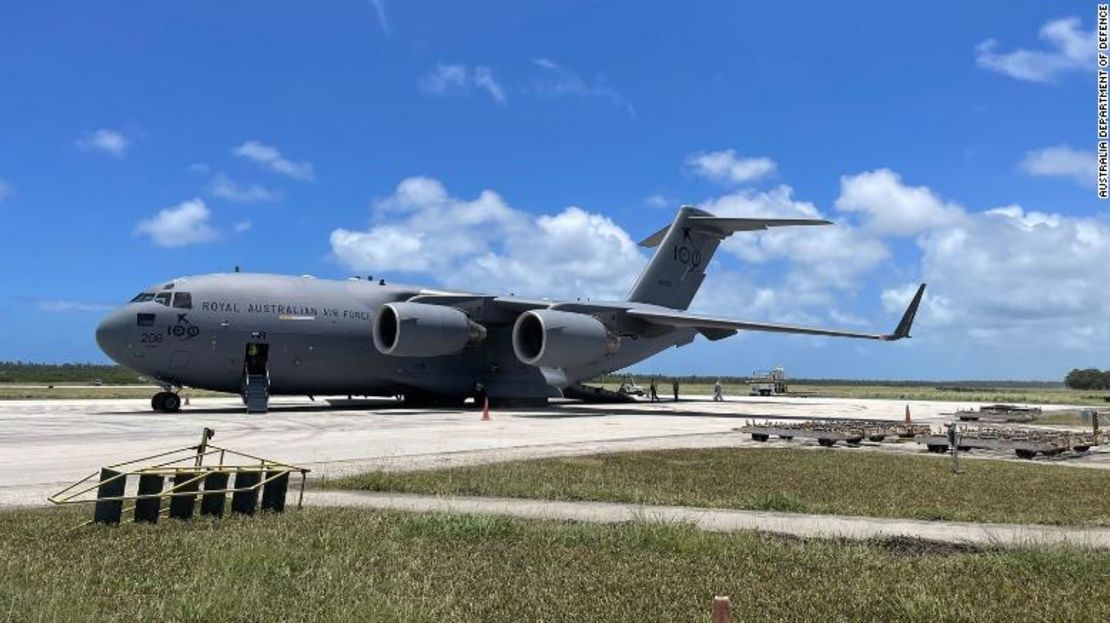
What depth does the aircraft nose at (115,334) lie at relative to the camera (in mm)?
28438

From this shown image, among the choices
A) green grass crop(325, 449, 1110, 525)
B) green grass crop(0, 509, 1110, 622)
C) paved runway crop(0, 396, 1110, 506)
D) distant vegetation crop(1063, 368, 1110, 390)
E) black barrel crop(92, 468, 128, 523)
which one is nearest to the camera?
green grass crop(0, 509, 1110, 622)

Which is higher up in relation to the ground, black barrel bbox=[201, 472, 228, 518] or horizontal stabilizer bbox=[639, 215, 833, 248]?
horizontal stabilizer bbox=[639, 215, 833, 248]

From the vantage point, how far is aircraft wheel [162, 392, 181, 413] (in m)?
29.7

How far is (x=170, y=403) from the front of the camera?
29969 millimetres

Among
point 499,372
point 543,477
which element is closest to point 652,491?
point 543,477

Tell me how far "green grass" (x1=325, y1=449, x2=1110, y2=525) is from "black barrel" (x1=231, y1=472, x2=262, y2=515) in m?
2.27

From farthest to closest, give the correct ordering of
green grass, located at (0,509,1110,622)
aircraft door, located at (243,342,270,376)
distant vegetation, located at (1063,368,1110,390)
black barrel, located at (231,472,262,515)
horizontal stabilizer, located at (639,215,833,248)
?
distant vegetation, located at (1063,368,1110,390), horizontal stabilizer, located at (639,215,833,248), aircraft door, located at (243,342,270,376), black barrel, located at (231,472,262,515), green grass, located at (0,509,1110,622)

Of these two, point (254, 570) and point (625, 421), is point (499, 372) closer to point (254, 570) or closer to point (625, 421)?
point (625, 421)

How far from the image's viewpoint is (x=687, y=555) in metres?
7.73

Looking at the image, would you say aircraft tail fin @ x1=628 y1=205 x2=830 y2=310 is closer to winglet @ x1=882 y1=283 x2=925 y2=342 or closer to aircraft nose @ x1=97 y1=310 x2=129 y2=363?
winglet @ x1=882 y1=283 x2=925 y2=342

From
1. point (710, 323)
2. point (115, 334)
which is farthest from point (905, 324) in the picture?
point (115, 334)

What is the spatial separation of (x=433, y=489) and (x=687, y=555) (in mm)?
5017

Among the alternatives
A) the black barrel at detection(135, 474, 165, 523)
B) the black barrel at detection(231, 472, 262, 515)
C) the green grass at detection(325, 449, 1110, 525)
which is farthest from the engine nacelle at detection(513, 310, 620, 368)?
the black barrel at detection(135, 474, 165, 523)

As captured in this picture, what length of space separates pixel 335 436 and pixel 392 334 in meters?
12.7
